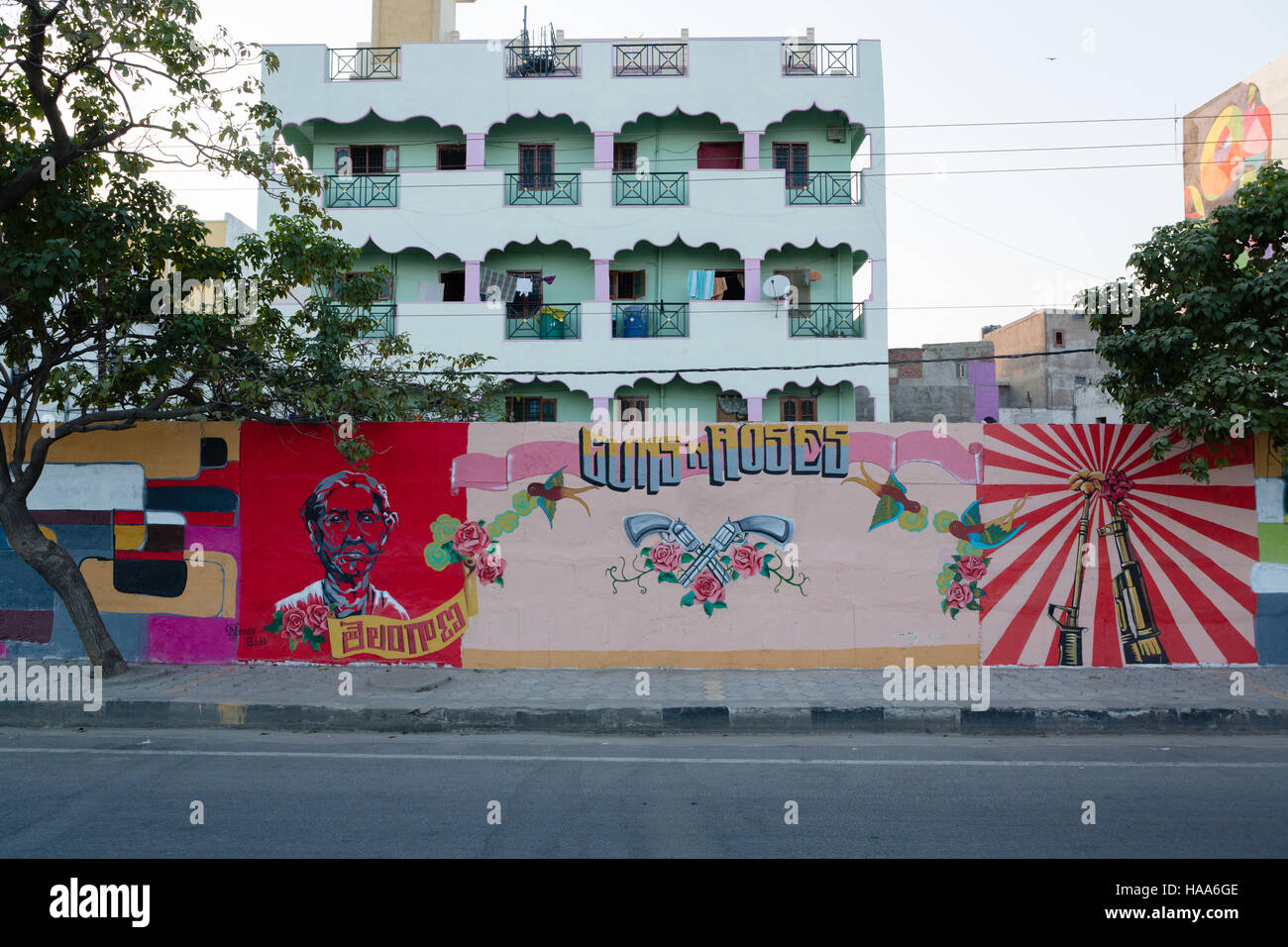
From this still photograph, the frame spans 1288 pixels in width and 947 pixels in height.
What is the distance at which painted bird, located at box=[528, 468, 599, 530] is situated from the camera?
998cm

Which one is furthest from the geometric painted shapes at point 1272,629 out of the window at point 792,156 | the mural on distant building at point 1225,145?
the mural on distant building at point 1225,145

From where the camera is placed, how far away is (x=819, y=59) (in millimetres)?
23578

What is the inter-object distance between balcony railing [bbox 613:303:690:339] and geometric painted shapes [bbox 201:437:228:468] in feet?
46.4

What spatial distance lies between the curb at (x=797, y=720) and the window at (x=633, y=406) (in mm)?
15558

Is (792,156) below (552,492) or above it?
above

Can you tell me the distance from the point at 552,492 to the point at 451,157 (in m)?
17.4

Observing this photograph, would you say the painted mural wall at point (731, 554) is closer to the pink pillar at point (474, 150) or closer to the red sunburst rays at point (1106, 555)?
the red sunburst rays at point (1106, 555)

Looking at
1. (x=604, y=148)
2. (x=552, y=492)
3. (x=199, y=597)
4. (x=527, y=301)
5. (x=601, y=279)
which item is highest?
(x=604, y=148)

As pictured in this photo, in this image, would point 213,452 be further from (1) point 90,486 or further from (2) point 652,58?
(2) point 652,58

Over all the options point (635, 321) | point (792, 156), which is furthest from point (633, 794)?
point (792, 156)

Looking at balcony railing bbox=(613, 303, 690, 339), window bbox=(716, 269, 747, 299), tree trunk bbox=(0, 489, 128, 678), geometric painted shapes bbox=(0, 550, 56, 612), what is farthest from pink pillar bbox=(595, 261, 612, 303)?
tree trunk bbox=(0, 489, 128, 678)

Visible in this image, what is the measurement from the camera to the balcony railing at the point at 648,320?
76.6 feet

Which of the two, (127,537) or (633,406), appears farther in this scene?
(633,406)
